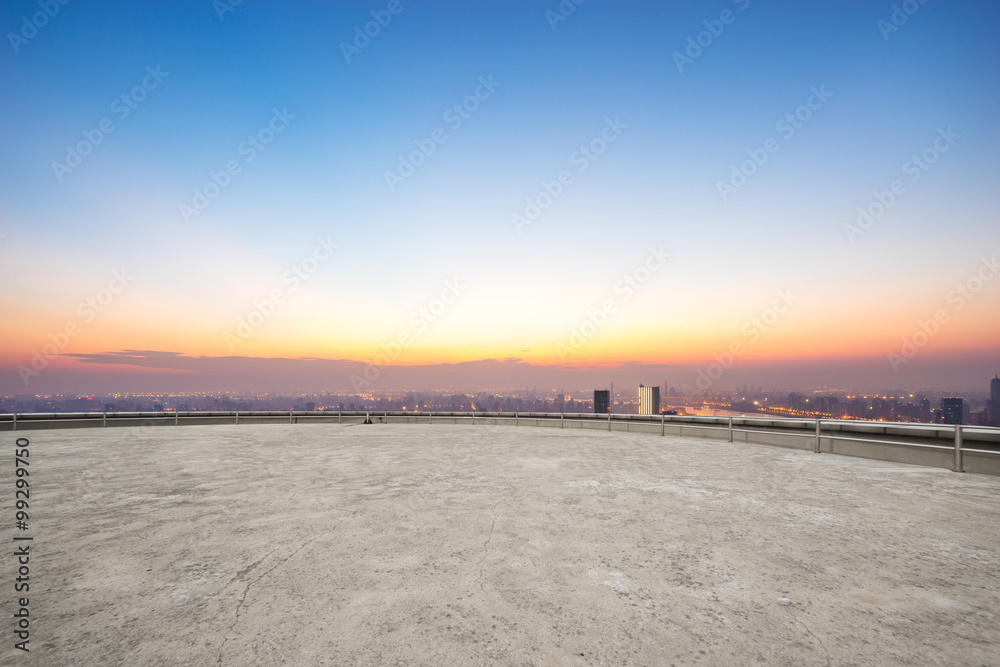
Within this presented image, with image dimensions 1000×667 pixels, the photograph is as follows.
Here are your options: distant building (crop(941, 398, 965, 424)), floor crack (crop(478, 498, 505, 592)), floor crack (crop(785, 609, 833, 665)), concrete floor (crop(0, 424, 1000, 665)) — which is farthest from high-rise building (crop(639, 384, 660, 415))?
floor crack (crop(785, 609, 833, 665))

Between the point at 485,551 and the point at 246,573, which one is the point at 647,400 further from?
the point at 246,573

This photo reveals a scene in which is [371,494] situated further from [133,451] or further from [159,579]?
[133,451]

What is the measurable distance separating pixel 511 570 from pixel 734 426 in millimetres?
16388

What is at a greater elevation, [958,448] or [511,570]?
[958,448]

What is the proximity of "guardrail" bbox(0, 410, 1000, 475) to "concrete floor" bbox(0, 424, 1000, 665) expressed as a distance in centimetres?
132

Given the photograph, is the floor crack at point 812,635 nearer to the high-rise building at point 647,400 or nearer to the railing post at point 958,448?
the railing post at point 958,448

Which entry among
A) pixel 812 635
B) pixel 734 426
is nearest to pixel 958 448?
pixel 734 426

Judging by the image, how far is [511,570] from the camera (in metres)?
4.50

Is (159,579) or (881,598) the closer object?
(881,598)

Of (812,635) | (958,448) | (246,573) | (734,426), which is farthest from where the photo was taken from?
(734,426)

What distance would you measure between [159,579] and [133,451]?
11.4 m

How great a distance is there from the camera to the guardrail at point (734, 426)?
993cm

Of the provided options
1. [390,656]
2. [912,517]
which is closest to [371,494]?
[390,656]

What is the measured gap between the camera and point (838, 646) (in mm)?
3244
